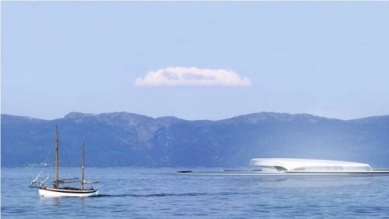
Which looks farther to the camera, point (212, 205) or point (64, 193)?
point (64, 193)

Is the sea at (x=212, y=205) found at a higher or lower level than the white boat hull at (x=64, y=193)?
lower

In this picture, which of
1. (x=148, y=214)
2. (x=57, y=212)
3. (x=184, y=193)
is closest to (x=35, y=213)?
(x=57, y=212)

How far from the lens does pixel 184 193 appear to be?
158m

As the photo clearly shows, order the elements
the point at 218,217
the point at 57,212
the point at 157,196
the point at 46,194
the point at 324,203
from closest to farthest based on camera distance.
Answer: the point at 218,217
the point at 57,212
the point at 324,203
the point at 46,194
the point at 157,196

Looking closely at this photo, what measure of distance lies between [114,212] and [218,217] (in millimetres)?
15682

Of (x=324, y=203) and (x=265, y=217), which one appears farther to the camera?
(x=324, y=203)

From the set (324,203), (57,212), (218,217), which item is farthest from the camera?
(324,203)

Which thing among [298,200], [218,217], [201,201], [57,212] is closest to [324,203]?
[298,200]

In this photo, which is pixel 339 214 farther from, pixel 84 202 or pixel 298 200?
pixel 84 202

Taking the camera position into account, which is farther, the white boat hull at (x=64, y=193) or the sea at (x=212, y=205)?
the white boat hull at (x=64, y=193)

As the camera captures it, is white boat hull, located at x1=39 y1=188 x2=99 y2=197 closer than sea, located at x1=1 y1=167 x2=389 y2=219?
No

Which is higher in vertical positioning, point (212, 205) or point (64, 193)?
point (64, 193)

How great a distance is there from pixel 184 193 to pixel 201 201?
917 inches

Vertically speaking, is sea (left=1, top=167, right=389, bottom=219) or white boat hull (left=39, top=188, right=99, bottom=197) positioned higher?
white boat hull (left=39, top=188, right=99, bottom=197)
